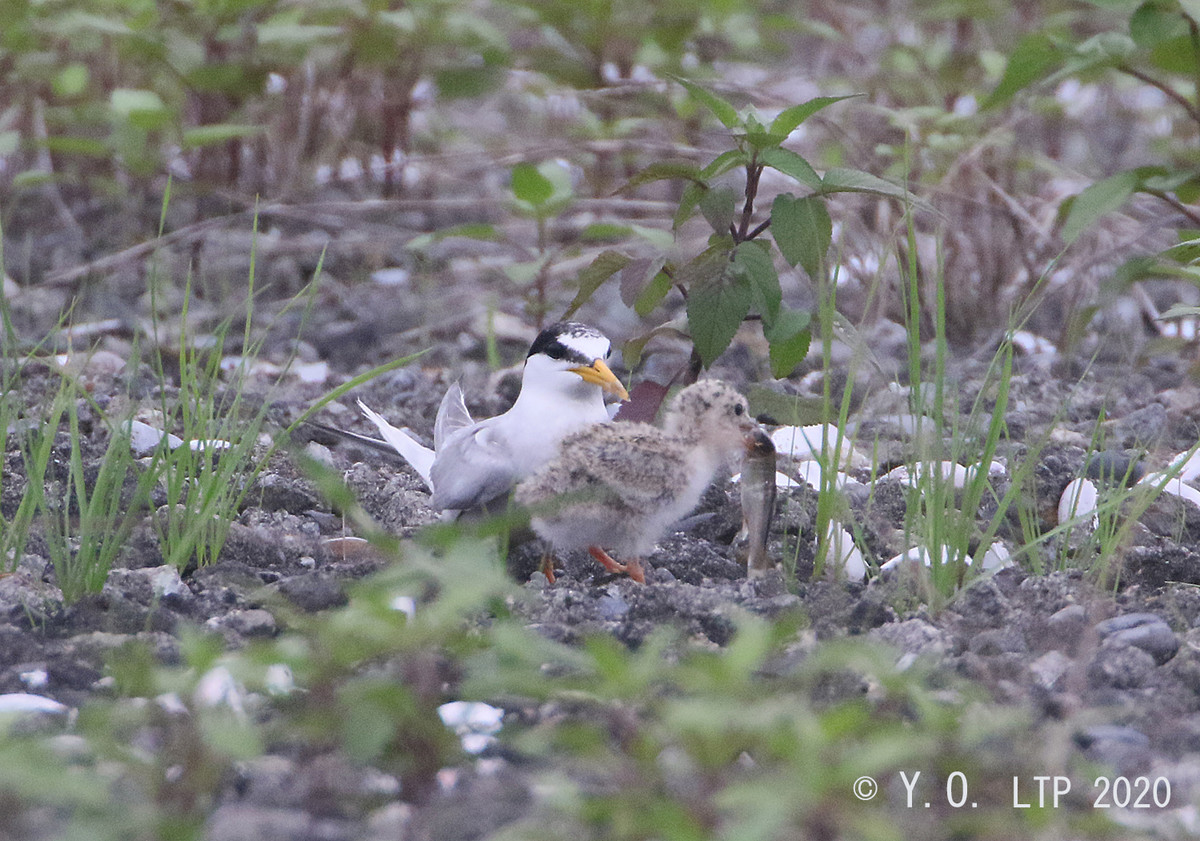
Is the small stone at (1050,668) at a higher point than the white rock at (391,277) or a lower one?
higher

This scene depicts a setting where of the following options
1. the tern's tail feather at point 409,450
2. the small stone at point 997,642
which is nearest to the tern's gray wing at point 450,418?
the tern's tail feather at point 409,450

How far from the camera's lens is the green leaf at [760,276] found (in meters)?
3.12

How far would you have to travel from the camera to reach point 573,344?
317cm

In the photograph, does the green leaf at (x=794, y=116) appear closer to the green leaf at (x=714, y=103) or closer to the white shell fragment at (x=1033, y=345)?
the green leaf at (x=714, y=103)

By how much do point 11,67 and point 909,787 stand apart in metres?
5.73

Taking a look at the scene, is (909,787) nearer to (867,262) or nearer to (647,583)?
(647,583)

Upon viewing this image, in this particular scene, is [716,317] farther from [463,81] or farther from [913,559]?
[463,81]

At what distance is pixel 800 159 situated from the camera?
123 inches

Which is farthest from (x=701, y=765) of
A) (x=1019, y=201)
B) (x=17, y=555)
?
(x=1019, y=201)

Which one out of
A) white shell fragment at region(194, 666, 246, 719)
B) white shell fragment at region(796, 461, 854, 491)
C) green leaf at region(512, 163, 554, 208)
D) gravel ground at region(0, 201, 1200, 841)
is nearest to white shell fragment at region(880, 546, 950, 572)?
gravel ground at region(0, 201, 1200, 841)

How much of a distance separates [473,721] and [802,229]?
1571 millimetres

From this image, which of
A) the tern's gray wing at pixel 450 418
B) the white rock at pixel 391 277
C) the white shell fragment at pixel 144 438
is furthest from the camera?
the white rock at pixel 391 277

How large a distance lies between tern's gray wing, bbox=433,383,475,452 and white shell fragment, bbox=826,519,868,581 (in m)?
1.02

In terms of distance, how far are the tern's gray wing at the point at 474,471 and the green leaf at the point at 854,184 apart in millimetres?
982
